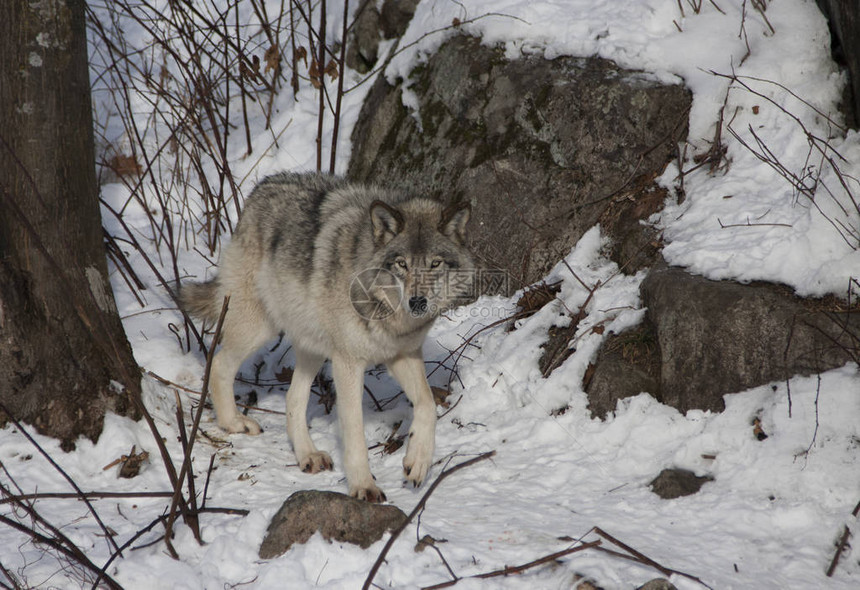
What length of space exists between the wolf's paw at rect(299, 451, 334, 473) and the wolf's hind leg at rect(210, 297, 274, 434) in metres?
0.62

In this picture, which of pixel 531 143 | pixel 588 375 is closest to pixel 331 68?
pixel 531 143

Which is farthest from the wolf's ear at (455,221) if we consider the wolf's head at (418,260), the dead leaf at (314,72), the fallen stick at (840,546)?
the dead leaf at (314,72)

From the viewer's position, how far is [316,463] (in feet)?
13.4

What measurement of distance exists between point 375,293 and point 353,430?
0.76 meters

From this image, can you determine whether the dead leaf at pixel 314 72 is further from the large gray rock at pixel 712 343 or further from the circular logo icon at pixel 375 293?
the large gray rock at pixel 712 343

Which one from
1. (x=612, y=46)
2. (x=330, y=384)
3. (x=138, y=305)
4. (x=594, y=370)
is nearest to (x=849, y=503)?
(x=594, y=370)

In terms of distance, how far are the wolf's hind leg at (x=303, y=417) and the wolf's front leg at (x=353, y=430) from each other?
0.40 m

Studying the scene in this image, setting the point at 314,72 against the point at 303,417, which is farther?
the point at 314,72

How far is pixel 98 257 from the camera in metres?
4.08

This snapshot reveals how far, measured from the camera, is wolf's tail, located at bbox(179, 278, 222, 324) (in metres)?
4.76

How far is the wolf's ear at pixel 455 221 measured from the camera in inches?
150

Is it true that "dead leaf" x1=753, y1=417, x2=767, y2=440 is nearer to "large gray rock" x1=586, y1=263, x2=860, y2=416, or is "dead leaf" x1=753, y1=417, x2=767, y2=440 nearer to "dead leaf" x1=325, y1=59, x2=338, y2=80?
"large gray rock" x1=586, y1=263, x2=860, y2=416

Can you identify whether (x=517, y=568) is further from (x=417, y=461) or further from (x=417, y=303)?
(x=417, y=303)

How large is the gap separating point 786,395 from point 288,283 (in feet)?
9.31
